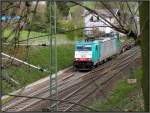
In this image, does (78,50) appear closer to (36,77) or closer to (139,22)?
(36,77)

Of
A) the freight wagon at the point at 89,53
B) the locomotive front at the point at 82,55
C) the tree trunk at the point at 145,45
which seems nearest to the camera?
the tree trunk at the point at 145,45

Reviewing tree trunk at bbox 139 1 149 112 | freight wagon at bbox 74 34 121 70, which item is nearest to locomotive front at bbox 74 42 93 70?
freight wagon at bbox 74 34 121 70

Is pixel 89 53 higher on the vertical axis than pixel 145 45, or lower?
lower

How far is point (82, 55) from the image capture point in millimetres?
28531

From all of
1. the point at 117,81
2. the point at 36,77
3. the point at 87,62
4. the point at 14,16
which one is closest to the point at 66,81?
the point at 117,81

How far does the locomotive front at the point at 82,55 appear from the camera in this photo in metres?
27.7

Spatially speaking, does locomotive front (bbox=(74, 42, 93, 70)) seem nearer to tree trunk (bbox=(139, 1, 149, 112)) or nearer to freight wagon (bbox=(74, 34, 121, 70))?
freight wagon (bbox=(74, 34, 121, 70))

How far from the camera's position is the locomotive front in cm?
2775

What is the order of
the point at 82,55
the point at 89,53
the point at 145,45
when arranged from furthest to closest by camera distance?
the point at 82,55 → the point at 89,53 → the point at 145,45

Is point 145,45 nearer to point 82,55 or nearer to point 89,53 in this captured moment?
point 89,53

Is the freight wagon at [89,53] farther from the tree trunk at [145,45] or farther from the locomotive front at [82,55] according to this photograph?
the tree trunk at [145,45]

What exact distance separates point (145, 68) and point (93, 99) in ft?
45.1

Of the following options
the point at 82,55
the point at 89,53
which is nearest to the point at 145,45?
the point at 89,53

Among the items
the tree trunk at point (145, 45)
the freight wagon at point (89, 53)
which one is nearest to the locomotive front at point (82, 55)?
the freight wagon at point (89, 53)
